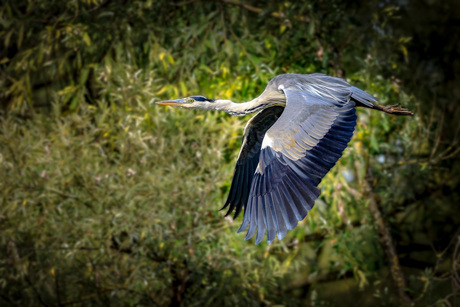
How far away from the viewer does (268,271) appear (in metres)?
4.64

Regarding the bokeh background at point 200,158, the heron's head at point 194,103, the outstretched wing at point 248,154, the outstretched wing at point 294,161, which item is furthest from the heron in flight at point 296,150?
the bokeh background at point 200,158

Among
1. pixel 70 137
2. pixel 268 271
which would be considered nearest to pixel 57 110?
pixel 70 137

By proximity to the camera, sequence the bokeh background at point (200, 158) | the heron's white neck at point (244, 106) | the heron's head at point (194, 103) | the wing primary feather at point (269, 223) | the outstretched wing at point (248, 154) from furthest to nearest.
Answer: the bokeh background at point (200, 158) → the heron's head at point (194, 103) → the outstretched wing at point (248, 154) → the heron's white neck at point (244, 106) → the wing primary feather at point (269, 223)

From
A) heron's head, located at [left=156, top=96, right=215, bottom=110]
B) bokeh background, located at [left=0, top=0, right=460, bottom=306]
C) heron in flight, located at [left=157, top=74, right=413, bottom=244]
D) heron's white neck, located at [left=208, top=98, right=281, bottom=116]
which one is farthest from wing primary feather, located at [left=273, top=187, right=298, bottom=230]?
bokeh background, located at [left=0, top=0, right=460, bottom=306]

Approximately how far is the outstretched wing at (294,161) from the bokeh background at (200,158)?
1.70 m

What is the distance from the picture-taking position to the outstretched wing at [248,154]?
323 centimetres

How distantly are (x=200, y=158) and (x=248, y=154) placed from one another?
52.8 inches

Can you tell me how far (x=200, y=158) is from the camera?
15.0ft

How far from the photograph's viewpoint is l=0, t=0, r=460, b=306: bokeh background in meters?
4.46

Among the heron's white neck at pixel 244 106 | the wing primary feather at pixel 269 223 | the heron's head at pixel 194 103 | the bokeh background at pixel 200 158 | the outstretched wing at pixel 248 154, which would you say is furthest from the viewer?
the bokeh background at pixel 200 158

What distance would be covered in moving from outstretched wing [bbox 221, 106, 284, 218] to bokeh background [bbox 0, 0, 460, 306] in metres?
1.16

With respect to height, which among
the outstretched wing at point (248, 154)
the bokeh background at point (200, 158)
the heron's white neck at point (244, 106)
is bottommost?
the bokeh background at point (200, 158)

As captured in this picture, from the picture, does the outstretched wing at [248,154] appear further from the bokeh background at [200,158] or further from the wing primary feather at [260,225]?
the bokeh background at [200,158]

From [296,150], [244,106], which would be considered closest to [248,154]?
[244,106]
